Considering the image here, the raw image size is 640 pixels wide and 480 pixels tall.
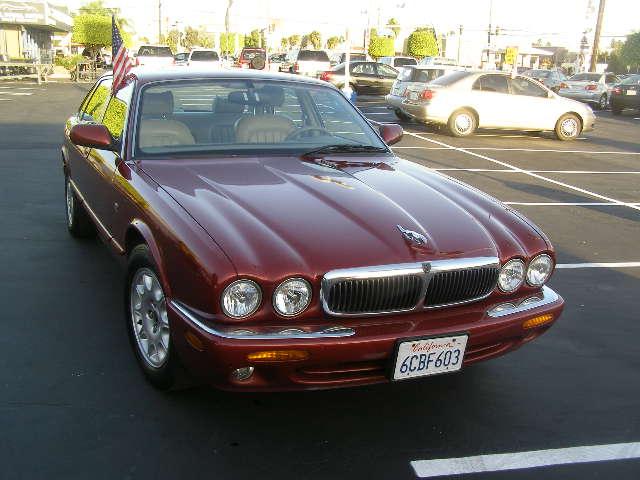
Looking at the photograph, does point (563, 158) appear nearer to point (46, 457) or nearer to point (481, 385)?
point (481, 385)

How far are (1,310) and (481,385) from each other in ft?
10.2

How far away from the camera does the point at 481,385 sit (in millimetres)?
4000

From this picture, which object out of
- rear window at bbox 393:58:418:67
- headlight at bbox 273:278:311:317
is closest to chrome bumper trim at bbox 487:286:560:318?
headlight at bbox 273:278:311:317

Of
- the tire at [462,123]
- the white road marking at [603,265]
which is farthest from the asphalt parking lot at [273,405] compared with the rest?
the tire at [462,123]

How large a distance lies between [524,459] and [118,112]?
340cm

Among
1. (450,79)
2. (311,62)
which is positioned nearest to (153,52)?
(311,62)

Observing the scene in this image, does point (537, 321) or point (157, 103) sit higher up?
point (157, 103)

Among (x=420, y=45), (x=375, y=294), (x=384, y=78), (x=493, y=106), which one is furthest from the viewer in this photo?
(x=420, y=45)

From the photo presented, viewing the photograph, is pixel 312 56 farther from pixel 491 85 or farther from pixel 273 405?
pixel 273 405

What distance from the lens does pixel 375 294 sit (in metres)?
3.21

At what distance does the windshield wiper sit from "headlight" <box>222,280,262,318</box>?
67.8 inches

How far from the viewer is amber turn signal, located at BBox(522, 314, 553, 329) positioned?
3.60 meters

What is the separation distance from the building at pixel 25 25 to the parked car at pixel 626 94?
1047 inches

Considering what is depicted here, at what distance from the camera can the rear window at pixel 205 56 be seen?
32688 mm
